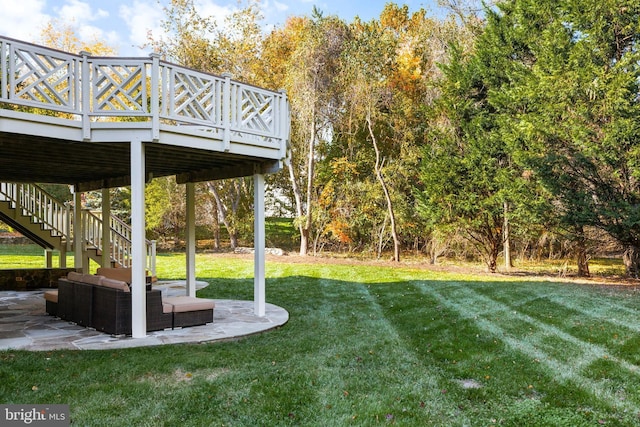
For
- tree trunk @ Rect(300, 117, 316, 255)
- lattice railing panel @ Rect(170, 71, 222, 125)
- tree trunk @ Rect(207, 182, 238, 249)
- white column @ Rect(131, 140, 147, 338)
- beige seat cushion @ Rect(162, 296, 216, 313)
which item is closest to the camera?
white column @ Rect(131, 140, 147, 338)

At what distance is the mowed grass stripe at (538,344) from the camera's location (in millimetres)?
4176

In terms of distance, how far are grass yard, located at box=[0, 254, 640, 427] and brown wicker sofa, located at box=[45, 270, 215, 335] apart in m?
0.87

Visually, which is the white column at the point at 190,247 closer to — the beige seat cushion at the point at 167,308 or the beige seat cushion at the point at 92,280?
the beige seat cushion at the point at 92,280

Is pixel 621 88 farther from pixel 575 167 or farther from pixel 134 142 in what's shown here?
pixel 134 142

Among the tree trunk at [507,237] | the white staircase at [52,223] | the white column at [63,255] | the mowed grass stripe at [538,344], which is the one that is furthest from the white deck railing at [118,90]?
the tree trunk at [507,237]

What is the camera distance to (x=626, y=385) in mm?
4301

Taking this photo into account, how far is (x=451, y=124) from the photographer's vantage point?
46.5 ft

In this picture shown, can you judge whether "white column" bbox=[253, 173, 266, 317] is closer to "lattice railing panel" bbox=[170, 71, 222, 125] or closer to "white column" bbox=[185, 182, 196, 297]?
"lattice railing panel" bbox=[170, 71, 222, 125]

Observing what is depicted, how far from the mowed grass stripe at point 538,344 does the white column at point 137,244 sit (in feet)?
14.7

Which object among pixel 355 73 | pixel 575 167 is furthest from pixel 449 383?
pixel 355 73

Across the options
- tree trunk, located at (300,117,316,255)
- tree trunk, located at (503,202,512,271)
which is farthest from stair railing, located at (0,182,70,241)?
tree trunk, located at (503,202,512,271)

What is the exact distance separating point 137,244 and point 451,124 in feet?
35.6

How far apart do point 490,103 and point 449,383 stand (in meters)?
10.3

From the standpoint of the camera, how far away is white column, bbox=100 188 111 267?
10.3m
